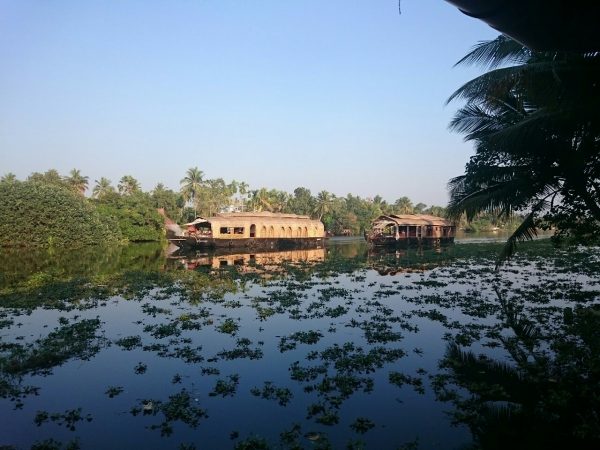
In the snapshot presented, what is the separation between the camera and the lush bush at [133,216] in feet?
162

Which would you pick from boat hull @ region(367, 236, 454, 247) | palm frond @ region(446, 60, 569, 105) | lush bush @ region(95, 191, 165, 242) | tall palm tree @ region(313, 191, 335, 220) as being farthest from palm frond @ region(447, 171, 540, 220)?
tall palm tree @ region(313, 191, 335, 220)

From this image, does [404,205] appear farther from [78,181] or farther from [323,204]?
[78,181]

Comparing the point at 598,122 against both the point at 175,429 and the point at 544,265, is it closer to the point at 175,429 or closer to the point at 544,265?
the point at 175,429

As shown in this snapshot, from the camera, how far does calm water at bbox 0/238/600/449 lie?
199 inches

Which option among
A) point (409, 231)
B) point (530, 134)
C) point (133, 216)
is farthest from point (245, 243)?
point (530, 134)

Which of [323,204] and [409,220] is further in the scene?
[323,204]

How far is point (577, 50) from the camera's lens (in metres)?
2.47

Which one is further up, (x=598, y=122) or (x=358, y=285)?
(x=598, y=122)

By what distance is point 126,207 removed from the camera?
167ft

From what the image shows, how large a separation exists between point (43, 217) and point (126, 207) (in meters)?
14.3

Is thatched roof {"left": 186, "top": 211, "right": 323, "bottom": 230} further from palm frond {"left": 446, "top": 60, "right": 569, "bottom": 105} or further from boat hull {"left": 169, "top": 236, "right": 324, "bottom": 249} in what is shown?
palm frond {"left": 446, "top": 60, "right": 569, "bottom": 105}

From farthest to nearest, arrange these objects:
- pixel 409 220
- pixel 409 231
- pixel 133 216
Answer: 1. pixel 133 216
2. pixel 409 231
3. pixel 409 220

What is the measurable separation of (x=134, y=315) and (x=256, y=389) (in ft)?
20.4

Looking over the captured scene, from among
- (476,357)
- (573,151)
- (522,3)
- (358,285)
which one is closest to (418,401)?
(476,357)
